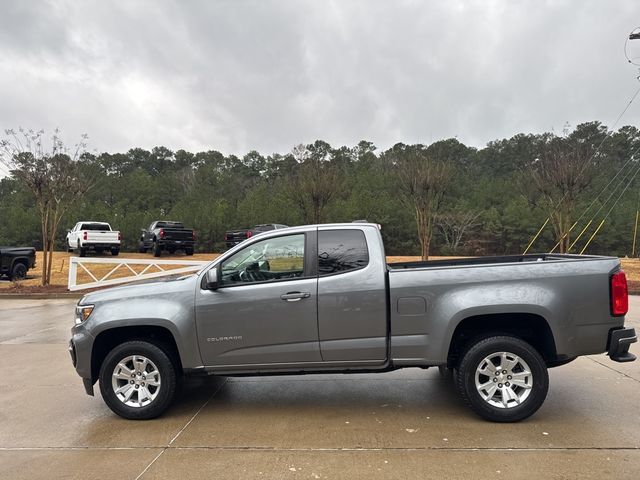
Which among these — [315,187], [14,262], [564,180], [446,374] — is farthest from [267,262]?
[315,187]

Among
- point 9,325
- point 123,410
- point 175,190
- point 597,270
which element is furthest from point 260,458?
point 175,190

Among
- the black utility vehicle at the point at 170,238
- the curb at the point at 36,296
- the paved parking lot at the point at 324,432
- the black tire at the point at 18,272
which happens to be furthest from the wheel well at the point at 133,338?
the black utility vehicle at the point at 170,238

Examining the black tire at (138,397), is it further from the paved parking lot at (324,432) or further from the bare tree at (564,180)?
the bare tree at (564,180)

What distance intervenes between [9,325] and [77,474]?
27.2ft

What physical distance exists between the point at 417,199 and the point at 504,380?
2168 centimetres

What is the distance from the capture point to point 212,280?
4457 millimetres

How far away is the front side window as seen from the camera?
4629 mm

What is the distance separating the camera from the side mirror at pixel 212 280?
14.6 ft

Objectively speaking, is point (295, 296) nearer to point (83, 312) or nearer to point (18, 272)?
point (83, 312)

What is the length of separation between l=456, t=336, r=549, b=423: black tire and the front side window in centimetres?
180

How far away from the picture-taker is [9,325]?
10180mm

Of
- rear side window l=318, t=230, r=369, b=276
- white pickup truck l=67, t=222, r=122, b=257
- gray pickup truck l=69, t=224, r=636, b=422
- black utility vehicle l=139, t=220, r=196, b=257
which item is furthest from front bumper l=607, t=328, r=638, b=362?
white pickup truck l=67, t=222, r=122, b=257

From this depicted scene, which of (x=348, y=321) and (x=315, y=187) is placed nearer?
(x=348, y=321)

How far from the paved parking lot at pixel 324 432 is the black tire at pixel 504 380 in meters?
0.12
